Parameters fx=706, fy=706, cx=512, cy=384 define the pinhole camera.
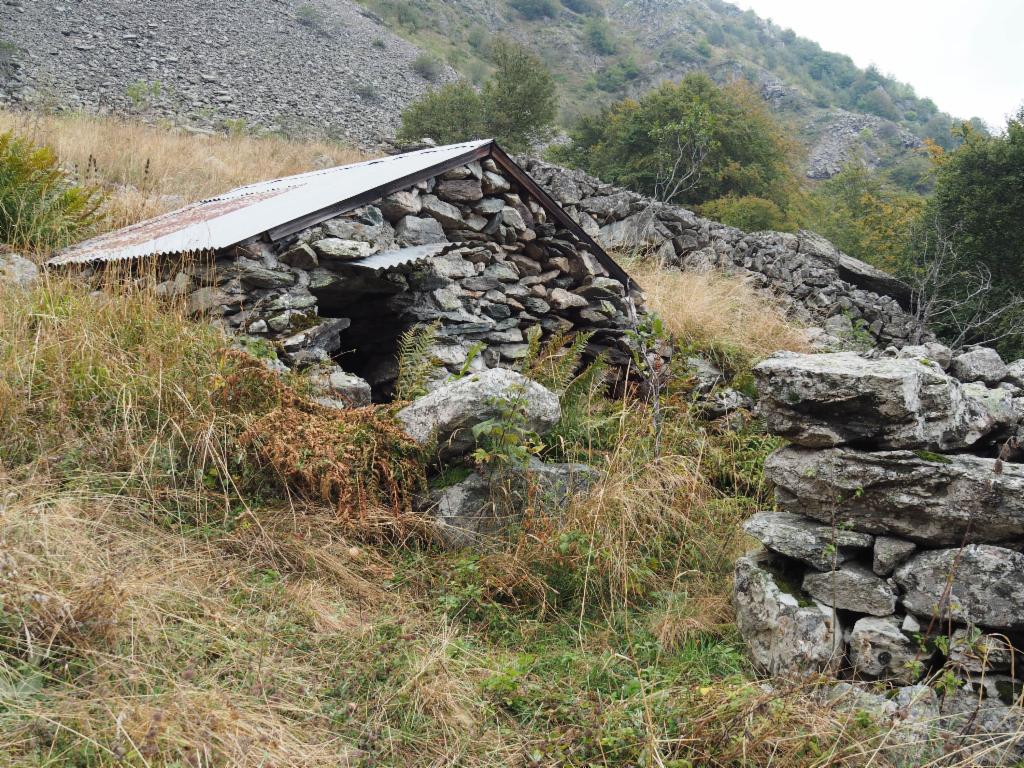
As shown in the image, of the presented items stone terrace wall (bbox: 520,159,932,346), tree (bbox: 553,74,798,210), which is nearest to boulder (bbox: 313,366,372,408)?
stone terrace wall (bbox: 520,159,932,346)

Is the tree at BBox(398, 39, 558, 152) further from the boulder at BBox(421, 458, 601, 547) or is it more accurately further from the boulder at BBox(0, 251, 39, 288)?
the boulder at BBox(421, 458, 601, 547)

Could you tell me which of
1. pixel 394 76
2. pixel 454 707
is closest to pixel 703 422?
pixel 454 707

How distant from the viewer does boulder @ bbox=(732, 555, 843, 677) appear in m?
2.95

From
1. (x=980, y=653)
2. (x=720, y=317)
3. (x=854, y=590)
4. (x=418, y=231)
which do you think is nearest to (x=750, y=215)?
(x=720, y=317)

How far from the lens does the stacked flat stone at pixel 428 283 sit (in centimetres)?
507

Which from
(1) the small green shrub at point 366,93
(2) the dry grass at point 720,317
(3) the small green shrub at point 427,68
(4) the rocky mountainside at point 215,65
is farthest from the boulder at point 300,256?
(3) the small green shrub at point 427,68

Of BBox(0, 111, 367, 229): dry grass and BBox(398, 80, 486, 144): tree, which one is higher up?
BBox(398, 80, 486, 144): tree

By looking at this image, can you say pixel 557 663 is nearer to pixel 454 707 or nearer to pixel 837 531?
pixel 454 707

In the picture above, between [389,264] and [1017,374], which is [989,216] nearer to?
[1017,374]

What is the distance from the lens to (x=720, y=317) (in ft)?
26.7

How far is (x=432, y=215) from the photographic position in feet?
20.8

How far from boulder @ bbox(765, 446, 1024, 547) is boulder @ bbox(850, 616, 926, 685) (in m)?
0.43

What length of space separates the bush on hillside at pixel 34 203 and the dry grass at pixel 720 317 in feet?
20.0

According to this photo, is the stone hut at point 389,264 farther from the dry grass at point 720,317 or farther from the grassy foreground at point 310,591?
the dry grass at point 720,317
